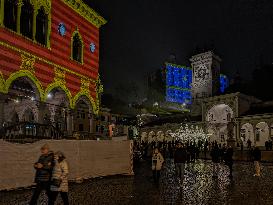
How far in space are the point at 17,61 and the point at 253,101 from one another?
1695 inches

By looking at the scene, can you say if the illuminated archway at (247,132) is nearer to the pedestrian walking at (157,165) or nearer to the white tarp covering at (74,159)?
the white tarp covering at (74,159)

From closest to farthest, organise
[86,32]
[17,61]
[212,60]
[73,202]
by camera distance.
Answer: [73,202] → [17,61] → [86,32] → [212,60]

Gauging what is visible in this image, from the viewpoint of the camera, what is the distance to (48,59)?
59.3 ft

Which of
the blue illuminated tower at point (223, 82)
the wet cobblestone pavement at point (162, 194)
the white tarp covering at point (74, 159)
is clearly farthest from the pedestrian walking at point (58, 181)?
the blue illuminated tower at point (223, 82)

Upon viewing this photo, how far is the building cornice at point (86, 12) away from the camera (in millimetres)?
Answer: 20069

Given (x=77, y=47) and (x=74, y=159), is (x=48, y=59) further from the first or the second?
(x=74, y=159)

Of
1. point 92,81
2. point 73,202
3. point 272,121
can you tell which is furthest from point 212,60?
point 73,202

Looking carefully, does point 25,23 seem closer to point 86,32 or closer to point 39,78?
point 39,78

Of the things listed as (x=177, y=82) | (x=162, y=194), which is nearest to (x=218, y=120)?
(x=177, y=82)

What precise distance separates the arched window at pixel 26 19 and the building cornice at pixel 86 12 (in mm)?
3031

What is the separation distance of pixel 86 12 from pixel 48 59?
516 cm

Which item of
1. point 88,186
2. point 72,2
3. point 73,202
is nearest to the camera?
point 73,202

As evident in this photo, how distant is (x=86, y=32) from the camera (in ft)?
71.9

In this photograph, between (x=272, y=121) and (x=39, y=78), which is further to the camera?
(x=272, y=121)
